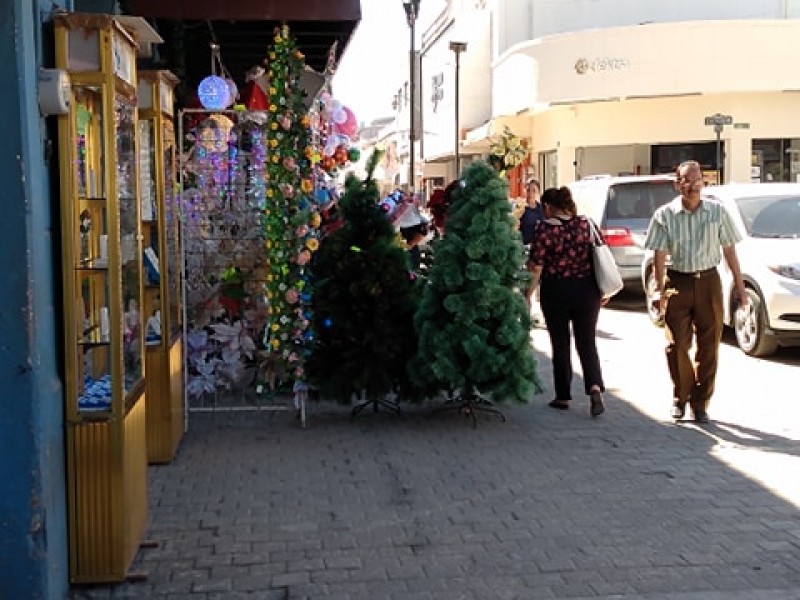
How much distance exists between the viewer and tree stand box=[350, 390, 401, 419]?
320 inches

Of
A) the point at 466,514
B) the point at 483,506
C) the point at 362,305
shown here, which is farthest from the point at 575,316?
the point at 466,514

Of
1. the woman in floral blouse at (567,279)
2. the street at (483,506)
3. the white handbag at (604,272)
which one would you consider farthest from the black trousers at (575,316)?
the street at (483,506)

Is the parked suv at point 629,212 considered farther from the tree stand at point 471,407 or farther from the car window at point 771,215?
the tree stand at point 471,407

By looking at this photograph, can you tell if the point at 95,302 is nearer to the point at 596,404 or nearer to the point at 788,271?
the point at 596,404

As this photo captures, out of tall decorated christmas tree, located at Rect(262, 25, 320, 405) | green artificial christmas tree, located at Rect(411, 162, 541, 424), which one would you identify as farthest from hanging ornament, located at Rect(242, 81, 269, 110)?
green artificial christmas tree, located at Rect(411, 162, 541, 424)

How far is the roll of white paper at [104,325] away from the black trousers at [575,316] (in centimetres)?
446

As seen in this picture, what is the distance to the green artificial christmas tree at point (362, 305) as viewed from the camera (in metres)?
7.72

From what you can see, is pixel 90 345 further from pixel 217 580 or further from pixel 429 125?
pixel 429 125

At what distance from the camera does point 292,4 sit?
7336 millimetres

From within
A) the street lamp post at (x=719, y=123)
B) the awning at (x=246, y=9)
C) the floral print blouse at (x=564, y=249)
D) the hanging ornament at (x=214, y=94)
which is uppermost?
the street lamp post at (x=719, y=123)

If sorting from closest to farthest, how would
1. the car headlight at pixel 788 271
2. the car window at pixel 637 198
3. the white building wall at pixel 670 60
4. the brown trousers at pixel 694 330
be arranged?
the brown trousers at pixel 694 330 < the car headlight at pixel 788 271 < the car window at pixel 637 198 < the white building wall at pixel 670 60

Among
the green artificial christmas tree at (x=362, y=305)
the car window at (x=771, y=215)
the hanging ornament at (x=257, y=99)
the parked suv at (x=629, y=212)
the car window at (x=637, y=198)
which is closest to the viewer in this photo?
the green artificial christmas tree at (x=362, y=305)

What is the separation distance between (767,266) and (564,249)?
11.4 ft

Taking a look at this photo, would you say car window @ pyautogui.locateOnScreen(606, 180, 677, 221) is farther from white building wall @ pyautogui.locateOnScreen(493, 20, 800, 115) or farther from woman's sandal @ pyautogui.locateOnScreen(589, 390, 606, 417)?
white building wall @ pyautogui.locateOnScreen(493, 20, 800, 115)
